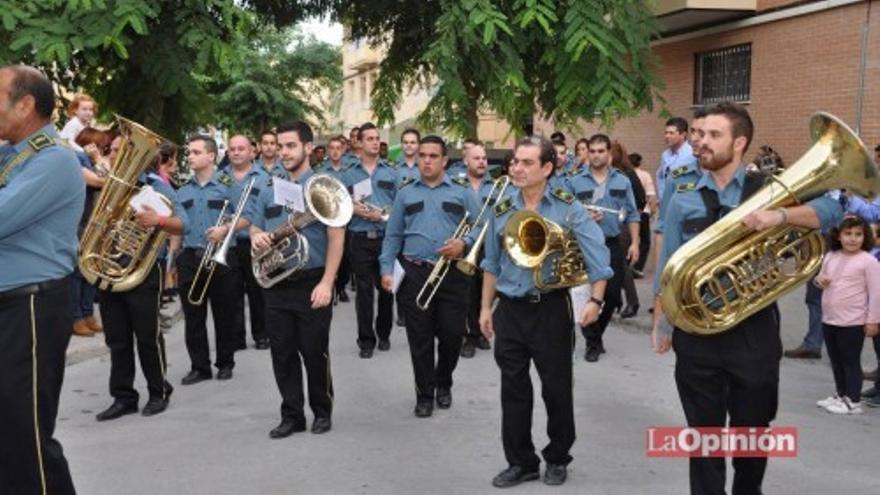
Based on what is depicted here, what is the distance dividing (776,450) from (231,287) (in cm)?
447

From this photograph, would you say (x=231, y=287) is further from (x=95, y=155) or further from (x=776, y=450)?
(x=776, y=450)

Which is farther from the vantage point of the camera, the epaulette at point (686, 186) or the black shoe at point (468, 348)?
the black shoe at point (468, 348)

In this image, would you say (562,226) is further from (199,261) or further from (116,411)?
(199,261)

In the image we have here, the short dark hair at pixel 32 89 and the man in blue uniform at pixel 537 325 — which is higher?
the short dark hair at pixel 32 89

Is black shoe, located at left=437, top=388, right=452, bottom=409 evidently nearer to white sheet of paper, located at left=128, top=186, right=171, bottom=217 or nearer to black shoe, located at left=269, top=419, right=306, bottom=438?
black shoe, located at left=269, top=419, right=306, bottom=438

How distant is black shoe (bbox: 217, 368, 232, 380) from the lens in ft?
25.2

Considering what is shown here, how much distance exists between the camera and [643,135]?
715 inches

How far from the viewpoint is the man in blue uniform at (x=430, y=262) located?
6.66 metres

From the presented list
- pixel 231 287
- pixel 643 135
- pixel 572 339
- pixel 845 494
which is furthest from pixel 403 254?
pixel 643 135

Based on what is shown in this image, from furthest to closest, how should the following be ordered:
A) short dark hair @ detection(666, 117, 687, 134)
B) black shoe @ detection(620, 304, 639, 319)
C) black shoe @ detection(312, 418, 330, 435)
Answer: black shoe @ detection(620, 304, 639, 319) → short dark hair @ detection(666, 117, 687, 134) → black shoe @ detection(312, 418, 330, 435)

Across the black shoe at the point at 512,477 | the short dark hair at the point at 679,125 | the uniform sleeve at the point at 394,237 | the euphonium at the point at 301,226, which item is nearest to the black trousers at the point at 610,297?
the short dark hair at the point at 679,125

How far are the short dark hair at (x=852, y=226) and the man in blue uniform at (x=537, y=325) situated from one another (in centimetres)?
272

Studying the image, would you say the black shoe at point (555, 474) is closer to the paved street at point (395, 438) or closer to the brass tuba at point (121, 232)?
the paved street at point (395, 438)

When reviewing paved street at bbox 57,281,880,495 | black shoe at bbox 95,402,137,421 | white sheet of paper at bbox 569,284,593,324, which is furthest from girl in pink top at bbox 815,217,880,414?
black shoe at bbox 95,402,137,421
